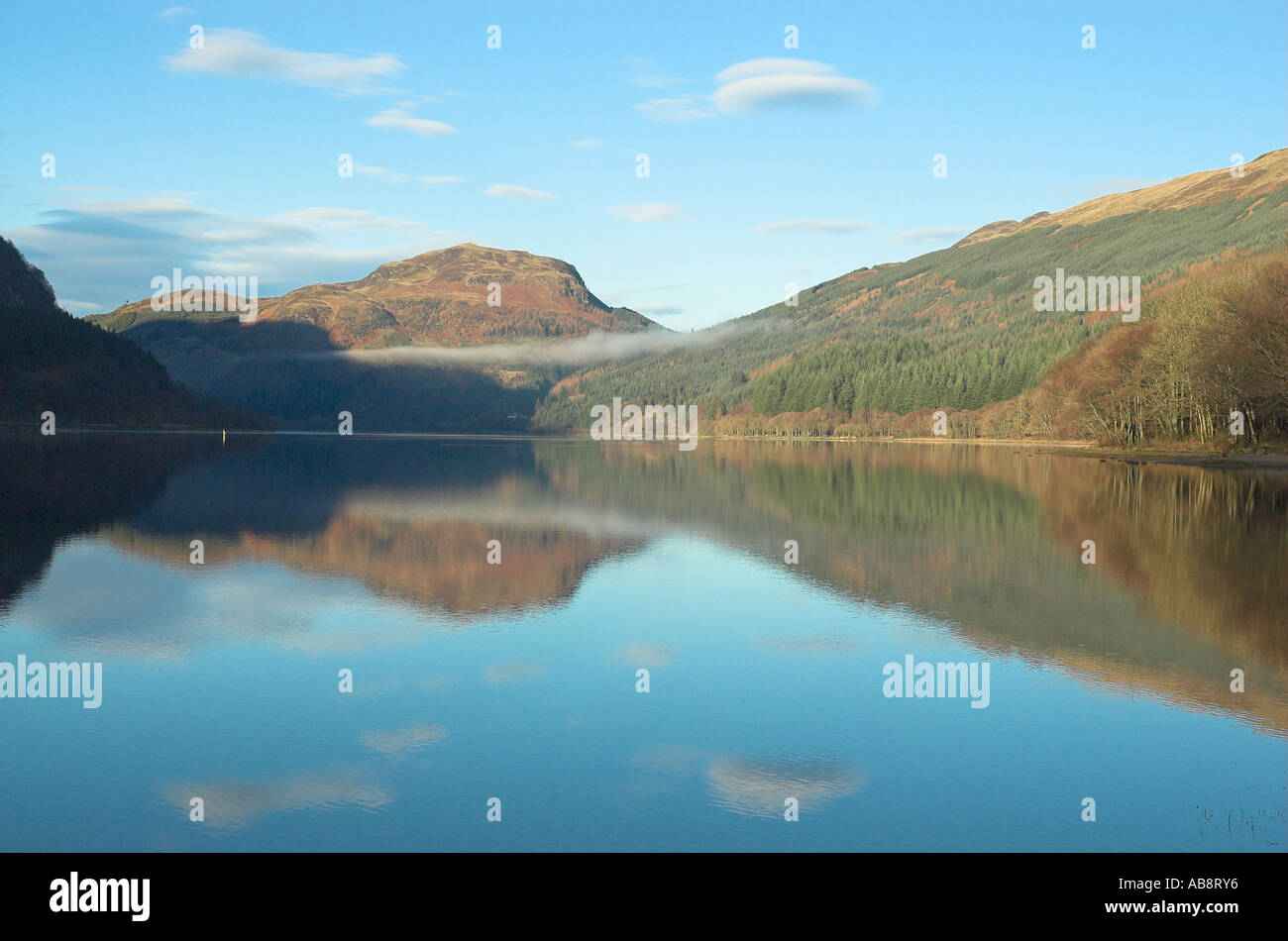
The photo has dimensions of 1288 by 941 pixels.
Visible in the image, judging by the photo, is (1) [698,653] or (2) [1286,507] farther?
(2) [1286,507]

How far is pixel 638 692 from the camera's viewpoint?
62.5 feet

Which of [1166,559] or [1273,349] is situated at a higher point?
[1273,349]

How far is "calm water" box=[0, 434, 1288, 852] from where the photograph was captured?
12.8 meters

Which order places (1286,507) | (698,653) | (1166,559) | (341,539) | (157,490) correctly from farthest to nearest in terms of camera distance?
(157,490) < (1286,507) < (341,539) < (1166,559) < (698,653)

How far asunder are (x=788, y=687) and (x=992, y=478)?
6926cm

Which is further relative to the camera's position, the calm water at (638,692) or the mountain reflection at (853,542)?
the mountain reflection at (853,542)

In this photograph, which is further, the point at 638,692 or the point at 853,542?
the point at 853,542

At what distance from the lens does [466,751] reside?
15.3 meters

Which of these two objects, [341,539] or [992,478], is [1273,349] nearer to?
[992,478]

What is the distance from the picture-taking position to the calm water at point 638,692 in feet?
42.0

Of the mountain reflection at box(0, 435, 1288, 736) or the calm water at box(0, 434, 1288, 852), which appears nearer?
the calm water at box(0, 434, 1288, 852)

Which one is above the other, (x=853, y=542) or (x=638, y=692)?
(x=853, y=542)

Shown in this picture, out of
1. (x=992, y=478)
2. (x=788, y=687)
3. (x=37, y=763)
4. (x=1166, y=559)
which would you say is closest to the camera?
(x=37, y=763)
